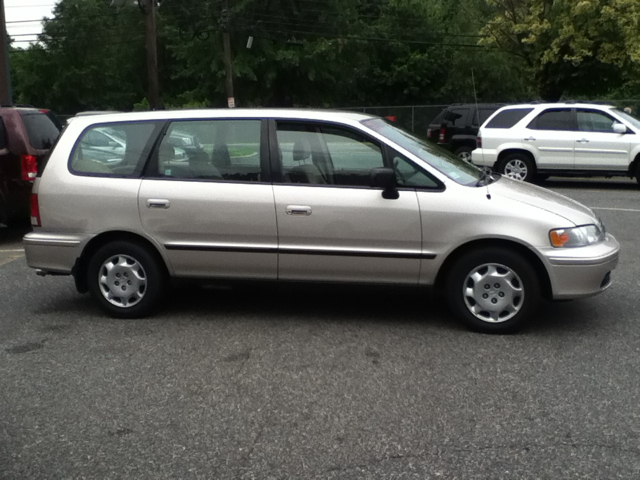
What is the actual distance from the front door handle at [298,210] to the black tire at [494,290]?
1132 mm

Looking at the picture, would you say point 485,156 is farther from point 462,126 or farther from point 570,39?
point 570,39

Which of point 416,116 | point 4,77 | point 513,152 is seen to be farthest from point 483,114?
point 416,116

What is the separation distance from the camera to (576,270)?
19.2 ft

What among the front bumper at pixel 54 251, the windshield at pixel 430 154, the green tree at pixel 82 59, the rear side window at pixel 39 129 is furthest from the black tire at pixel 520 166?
the green tree at pixel 82 59

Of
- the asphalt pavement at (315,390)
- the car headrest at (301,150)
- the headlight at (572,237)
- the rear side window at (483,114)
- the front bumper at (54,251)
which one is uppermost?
the rear side window at (483,114)

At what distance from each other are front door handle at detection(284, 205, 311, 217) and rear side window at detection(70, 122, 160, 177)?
1241mm

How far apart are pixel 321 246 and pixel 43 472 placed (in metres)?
2.79

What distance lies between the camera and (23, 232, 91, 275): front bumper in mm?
6500

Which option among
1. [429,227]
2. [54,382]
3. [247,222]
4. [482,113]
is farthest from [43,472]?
[482,113]

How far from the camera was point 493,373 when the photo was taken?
17.1 feet

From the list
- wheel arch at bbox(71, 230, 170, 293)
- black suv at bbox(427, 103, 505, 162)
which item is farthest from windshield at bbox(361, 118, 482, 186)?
black suv at bbox(427, 103, 505, 162)

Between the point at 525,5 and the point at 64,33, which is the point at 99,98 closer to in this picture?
the point at 64,33

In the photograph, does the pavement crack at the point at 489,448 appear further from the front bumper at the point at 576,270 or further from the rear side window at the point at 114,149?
the rear side window at the point at 114,149

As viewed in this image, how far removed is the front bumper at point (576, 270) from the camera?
19.2 feet
